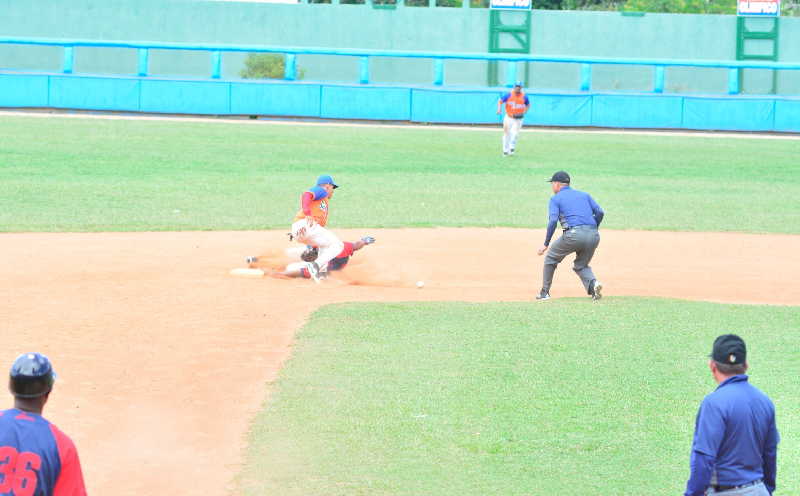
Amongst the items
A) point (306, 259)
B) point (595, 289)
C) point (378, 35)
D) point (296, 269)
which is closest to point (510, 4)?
point (378, 35)

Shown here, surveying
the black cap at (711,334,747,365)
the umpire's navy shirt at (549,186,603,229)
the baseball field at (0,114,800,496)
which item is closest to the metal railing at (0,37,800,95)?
the baseball field at (0,114,800,496)

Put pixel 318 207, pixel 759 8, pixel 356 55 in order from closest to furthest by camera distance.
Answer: pixel 318 207
pixel 356 55
pixel 759 8

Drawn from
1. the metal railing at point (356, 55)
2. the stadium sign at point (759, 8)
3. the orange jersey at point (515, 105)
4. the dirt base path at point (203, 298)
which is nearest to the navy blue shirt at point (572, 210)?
the dirt base path at point (203, 298)

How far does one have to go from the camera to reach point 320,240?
14219 millimetres

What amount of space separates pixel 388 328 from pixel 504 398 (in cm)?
275

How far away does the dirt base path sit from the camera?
8.00 m

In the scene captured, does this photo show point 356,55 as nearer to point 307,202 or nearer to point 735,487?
point 307,202

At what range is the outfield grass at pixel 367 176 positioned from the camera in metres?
19.9

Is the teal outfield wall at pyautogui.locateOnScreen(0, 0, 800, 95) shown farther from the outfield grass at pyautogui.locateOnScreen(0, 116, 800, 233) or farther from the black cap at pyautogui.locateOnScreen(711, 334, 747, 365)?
the black cap at pyautogui.locateOnScreen(711, 334, 747, 365)

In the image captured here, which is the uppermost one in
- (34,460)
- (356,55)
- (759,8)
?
(759,8)

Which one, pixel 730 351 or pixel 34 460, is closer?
pixel 34 460

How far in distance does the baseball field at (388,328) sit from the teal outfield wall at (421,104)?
39.0ft

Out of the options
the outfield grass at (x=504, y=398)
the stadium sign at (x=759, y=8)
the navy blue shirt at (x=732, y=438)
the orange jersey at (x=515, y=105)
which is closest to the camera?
the navy blue shirt at (x=732, y=438)

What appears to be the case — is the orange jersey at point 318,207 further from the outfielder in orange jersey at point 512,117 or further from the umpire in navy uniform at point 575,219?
the outfielder in orange jersey at point 512,117
